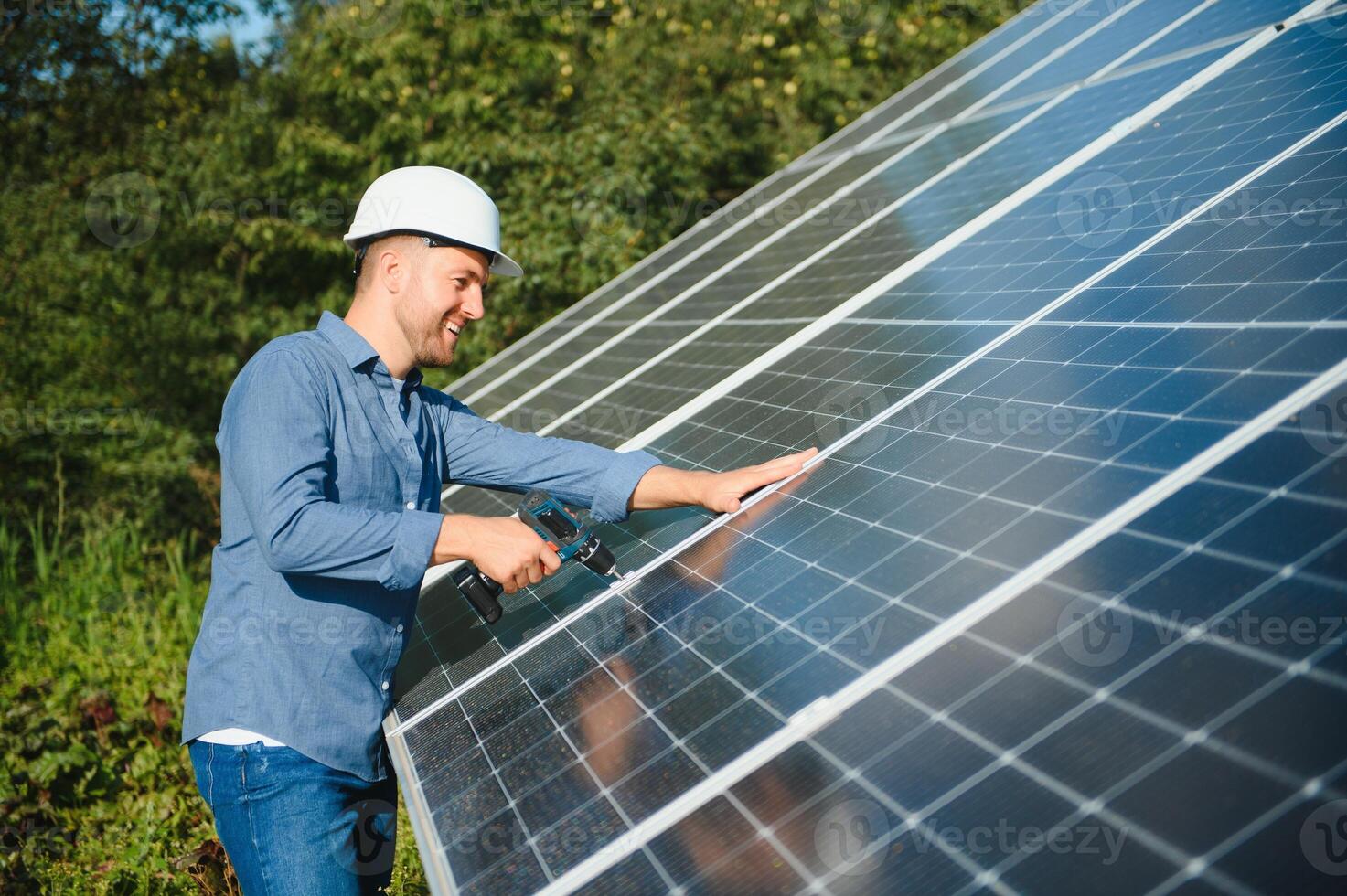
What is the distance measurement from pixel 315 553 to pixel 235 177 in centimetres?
1180

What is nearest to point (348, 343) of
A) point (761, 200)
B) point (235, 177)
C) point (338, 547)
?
point (338, 547)

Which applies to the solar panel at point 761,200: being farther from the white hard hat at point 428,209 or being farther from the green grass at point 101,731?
the white hard hat at point 428,209

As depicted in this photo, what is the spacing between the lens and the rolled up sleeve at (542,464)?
3.97m

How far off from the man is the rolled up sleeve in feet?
0.71

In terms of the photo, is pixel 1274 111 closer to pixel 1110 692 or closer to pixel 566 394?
pixel 1110 692

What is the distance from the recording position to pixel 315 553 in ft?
10.0

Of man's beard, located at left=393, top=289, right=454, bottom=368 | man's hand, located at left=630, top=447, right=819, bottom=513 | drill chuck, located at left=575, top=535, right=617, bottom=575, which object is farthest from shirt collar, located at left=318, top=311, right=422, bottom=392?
man's hand, located at left=630, top=447, right=819, bottom=513

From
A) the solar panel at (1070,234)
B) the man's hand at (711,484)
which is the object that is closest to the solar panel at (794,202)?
the solar panel at (1070,234)

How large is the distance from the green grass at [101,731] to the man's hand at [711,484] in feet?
8.07

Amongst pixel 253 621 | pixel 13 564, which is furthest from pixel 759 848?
pixel 13 564

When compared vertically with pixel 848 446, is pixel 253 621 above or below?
above

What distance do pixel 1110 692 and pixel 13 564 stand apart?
11.1 meters

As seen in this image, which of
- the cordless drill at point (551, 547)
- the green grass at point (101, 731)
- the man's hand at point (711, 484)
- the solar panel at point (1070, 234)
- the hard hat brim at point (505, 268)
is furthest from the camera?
the green grass at point (101, 731)

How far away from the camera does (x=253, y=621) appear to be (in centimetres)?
328
